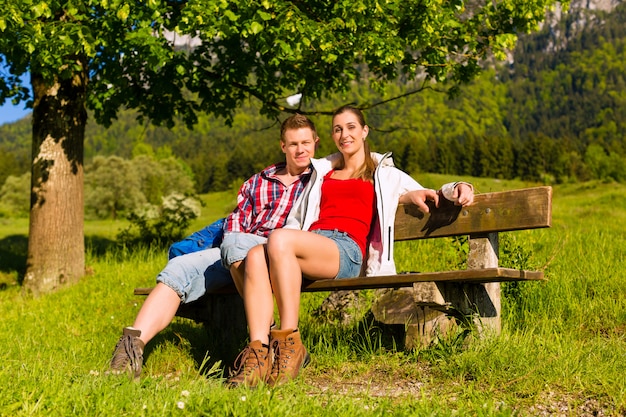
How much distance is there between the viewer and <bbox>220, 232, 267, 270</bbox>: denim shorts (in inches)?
186

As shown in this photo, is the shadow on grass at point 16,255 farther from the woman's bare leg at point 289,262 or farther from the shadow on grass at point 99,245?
the woman's bare leg at point 289,262

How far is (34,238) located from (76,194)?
2.70 feet

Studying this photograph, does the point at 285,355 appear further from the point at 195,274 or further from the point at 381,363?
the point at 195,274

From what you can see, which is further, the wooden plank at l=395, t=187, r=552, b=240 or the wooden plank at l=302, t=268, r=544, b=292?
the wooden plank at l=395, t=187, r=552, b=240

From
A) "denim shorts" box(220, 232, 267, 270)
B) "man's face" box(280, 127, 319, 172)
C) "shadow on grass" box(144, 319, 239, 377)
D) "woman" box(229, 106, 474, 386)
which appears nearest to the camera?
"woman" box(229, 106, 474, 386)

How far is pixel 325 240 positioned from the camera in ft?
15.2

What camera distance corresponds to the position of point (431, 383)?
429cm

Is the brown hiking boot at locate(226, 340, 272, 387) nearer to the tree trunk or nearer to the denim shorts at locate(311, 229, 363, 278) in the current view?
the denim shorts at locate(311, 229, 363, 278)

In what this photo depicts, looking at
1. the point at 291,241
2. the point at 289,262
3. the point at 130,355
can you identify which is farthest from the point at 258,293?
the point at 130,355

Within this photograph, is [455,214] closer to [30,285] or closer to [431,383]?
[431,383]

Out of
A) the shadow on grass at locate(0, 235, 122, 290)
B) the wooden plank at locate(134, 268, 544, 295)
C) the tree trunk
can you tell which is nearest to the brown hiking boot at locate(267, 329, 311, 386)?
the wooden plank at locate(134, 268, 544, 295)

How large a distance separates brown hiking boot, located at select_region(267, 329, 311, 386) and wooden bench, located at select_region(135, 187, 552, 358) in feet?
1.62

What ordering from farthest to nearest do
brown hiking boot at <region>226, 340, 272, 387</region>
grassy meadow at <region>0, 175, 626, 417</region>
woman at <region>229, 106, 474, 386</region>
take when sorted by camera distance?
woman at <region>229, 106, 474, 386</region> < brown hiking boot at <region>226, 340, 272, 387</region> < grassy meadow at <region>0, 175, 626, 417</region>

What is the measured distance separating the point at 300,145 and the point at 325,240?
0.96m
